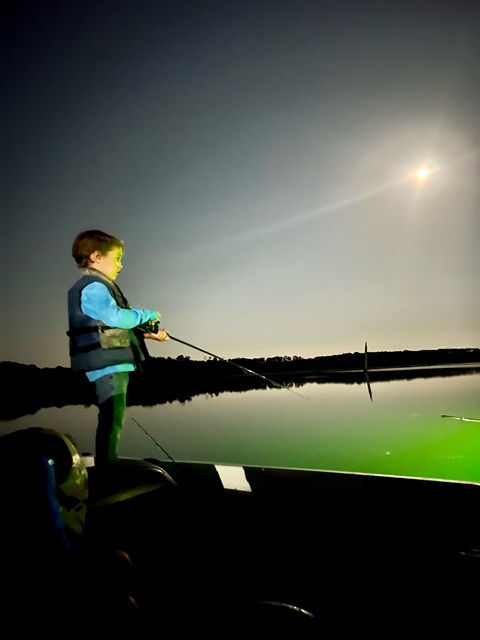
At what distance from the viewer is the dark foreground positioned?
1628 millimetres

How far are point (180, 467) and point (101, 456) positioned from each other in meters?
0.67

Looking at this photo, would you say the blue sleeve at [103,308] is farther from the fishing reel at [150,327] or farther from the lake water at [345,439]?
the lake water at [345,439]

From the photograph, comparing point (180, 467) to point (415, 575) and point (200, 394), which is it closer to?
point (415, 575)

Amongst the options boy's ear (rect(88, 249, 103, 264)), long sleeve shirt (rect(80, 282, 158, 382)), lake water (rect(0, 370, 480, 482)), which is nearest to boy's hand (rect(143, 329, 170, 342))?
long sleeve shirt (rect(80, 282, 158, 382))

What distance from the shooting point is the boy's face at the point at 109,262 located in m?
2.19

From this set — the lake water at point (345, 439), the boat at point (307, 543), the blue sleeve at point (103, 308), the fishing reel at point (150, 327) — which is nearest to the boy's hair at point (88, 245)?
the blue sleeve at point (103, 308)

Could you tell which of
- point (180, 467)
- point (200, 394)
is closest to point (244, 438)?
point (180, 467)

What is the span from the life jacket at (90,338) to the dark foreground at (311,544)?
0.51 metres

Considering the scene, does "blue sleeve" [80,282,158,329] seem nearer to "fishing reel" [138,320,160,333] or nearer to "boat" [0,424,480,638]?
"fishing reel" [138,320,160,333]

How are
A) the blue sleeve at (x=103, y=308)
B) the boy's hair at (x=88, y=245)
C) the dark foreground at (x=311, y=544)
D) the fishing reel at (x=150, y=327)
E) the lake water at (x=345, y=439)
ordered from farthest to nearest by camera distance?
the lake water at (x=345, y=439), the fishing reel at (x=150, y=327), the boy's hair at (x=88, y=245), the blue sleeve at (x=103, y=308), the dark foreground at (x=311, y=544)

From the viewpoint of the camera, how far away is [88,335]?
2.08m

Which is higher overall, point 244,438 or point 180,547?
point 180,547

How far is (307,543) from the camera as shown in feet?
6.77

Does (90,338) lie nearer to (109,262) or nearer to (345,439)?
(109,262)
